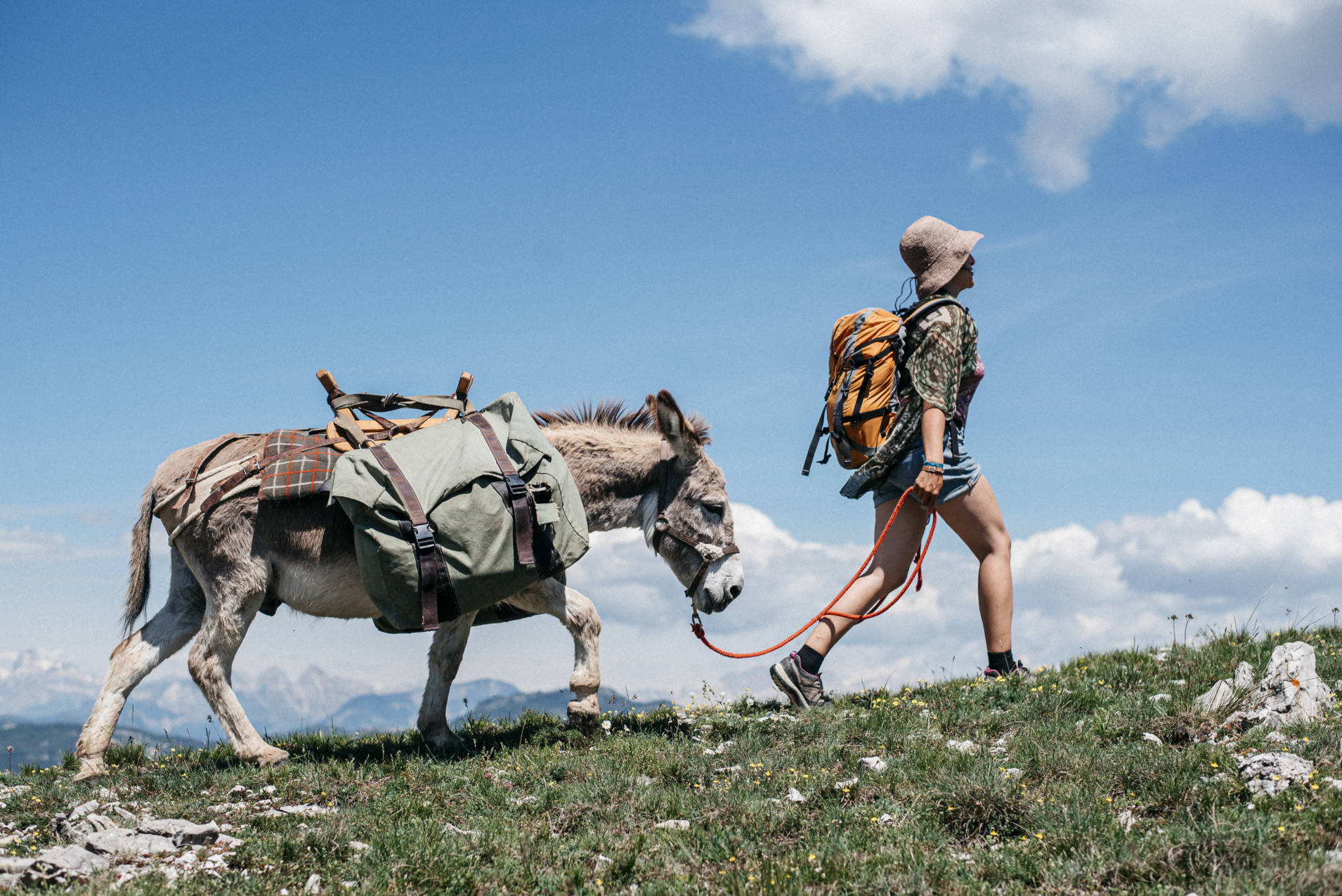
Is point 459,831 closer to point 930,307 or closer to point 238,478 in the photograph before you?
point 238,478

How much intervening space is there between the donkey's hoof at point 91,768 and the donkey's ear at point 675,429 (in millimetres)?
4908

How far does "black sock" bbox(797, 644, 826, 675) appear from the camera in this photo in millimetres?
8406

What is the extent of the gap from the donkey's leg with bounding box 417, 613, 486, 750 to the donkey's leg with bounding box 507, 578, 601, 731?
0.59m

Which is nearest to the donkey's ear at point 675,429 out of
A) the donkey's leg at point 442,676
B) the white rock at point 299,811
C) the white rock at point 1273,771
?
the donkey's leg at point 442,676

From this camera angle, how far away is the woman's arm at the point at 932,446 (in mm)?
7863

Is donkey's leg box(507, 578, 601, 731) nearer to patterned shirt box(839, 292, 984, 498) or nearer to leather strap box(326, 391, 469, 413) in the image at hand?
leather strap box(326, 391, 469, 413)

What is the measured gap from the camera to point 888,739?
6625mm

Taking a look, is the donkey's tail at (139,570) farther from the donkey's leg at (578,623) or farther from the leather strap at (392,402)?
the donkey's leg at (578,623)

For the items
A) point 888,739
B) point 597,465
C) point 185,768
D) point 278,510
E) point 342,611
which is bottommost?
point 185,768

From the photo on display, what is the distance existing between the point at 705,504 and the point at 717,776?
117 inches

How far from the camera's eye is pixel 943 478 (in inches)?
315

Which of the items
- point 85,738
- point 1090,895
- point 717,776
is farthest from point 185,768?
point 1090,895

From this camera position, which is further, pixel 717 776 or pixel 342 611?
pixel 342 611

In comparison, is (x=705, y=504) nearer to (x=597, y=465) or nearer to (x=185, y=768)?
(x=597, y=465)
